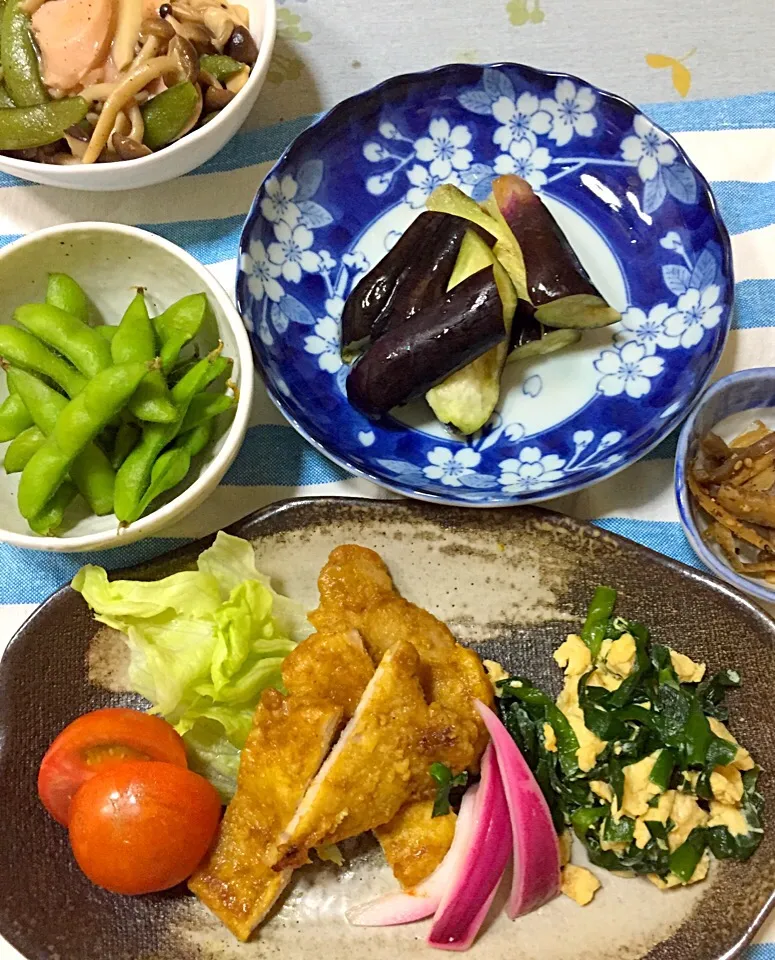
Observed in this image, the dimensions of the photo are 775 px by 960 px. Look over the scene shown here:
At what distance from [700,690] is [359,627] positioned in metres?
0.83

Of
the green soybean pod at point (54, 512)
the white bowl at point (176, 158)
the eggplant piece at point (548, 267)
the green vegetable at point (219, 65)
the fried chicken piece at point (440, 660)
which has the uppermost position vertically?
the green vegetable at point (219, 65)

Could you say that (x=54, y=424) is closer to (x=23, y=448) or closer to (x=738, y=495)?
(x=23, y=448)

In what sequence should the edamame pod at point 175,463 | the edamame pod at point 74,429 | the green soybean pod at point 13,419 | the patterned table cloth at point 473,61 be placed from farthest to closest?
the patterned table cloth at point 473,61 < the green soybean pod at point 13,419 < the edamame pod at point 175,463 < the edamame pod at point 74,429

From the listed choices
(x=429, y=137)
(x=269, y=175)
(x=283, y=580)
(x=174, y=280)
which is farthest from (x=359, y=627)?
(x=429, y=137)

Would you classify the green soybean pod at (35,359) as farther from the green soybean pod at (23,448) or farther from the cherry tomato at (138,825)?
the cherry tomato at (138,825)

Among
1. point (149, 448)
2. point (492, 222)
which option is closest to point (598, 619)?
point (492, 222)

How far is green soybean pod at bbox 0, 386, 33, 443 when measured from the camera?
1950mm

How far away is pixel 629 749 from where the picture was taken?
6.26 ft

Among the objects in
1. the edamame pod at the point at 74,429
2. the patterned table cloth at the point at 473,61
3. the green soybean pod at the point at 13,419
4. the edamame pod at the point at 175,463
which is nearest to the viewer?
the edamame pod at the point at 74,429

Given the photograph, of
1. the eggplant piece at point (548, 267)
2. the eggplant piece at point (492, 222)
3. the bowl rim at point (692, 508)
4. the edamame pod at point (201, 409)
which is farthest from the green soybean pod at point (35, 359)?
the bowl rim at point (692, 508)

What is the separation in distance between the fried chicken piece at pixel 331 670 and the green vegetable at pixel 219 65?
136 centimetres

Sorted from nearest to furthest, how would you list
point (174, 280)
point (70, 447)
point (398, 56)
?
point (70, 447) → point (174, 280) → point (398, 56)

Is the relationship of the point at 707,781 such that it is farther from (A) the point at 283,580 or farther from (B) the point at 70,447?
(B) the point at 70,447

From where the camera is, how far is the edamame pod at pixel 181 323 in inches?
75.8
